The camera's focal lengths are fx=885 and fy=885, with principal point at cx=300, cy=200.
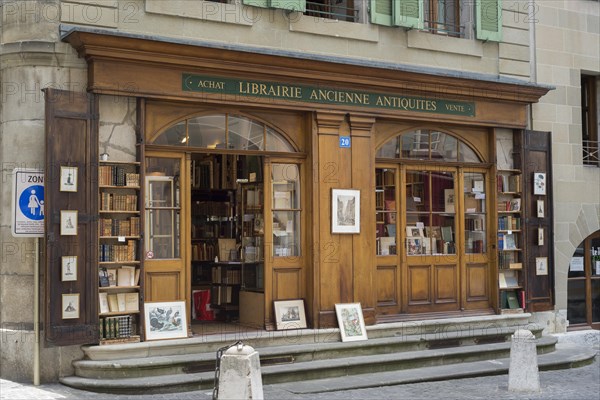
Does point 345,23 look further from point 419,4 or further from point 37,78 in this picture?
point 37,78

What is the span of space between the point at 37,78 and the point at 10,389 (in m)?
3.72

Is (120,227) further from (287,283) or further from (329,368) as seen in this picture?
(329,368)

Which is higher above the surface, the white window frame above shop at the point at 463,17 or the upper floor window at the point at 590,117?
the white window frame above shop at the point at 463,17

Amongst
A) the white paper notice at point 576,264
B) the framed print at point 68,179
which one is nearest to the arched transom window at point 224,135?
the framed print at point 68,179

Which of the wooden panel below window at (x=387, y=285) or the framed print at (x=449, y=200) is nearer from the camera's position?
the wooden panel below window at (x=387, y=285)

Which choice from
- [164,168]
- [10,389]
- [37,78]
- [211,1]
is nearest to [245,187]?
[164,168]

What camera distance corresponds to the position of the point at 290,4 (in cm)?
1237

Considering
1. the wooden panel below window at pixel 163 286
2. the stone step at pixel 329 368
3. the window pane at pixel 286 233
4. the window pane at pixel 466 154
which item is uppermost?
the window pane at pixel 466 154

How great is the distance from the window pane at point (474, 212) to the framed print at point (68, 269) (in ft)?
21.5

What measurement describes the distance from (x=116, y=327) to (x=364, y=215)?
4055 millimetres

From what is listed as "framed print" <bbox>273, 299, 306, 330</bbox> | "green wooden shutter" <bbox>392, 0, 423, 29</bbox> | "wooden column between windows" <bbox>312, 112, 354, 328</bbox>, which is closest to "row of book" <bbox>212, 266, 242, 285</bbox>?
"framed print" <bbox>273, 299, 306, 330</bbox>

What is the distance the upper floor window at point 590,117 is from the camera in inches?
633

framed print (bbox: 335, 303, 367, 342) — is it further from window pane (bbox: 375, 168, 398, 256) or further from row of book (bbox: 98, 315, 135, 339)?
row of book (bbox: 98, 315, 135, 339)

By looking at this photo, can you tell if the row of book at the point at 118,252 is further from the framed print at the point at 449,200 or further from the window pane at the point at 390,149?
the framed print at the point at 449,200
